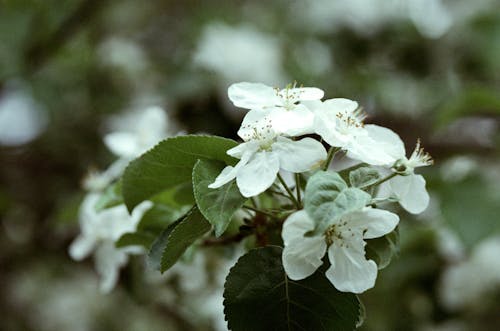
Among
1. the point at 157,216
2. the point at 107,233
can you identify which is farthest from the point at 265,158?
the point at 107,233

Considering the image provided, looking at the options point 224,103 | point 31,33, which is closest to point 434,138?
point 224,103

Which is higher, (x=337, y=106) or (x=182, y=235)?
(x=337, y=106)

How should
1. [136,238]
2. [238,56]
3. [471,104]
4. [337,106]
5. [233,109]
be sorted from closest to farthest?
[337,106] → [136,238] → [471,104] → [233,109] → [238,56]

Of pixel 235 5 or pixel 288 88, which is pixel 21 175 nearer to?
pixel 235 5

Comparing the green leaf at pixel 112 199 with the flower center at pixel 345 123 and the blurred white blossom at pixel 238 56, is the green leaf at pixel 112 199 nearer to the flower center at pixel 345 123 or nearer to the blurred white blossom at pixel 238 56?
the flower center at pixel 345 123

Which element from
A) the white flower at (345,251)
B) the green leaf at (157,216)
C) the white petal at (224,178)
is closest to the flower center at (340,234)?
the white flower at (345,251)

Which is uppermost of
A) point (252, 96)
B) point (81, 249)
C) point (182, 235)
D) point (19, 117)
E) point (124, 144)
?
point (252, 96)

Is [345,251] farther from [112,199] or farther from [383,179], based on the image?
[112,199]

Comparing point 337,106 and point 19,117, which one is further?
point 19,117
